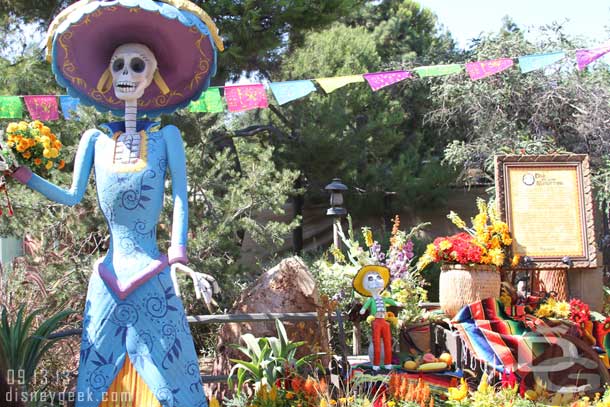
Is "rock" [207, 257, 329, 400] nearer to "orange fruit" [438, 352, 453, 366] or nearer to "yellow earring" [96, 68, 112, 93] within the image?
"orange fruit" [438, 352, 453, 366]

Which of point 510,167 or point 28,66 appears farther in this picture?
point 28,66

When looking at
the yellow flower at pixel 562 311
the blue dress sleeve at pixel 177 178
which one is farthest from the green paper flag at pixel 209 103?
the yellow flower at pixel 562 311

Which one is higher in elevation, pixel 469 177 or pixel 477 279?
pixel 469 177

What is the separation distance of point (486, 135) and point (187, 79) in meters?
8.12

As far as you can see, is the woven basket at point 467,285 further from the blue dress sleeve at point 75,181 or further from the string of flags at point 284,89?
the blue dress sleeve at point 75,181

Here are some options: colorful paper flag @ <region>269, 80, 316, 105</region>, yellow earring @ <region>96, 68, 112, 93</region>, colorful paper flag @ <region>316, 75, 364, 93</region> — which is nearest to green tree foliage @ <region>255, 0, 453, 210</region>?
colorful paper flag @ <region>316, 75, 364, 93</region>

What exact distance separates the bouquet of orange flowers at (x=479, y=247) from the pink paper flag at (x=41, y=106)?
3.45 meters

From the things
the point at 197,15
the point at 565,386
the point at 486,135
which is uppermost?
the point at 486,135

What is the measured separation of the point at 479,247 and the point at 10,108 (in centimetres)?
405

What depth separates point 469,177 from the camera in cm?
1146

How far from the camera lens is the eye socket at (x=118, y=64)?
12.0 feet

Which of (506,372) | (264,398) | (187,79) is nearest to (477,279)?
(506,372)

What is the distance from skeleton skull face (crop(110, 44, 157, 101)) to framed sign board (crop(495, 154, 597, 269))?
2978 millimetres

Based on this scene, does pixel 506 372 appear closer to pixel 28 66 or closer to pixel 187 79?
pixel 187 79
